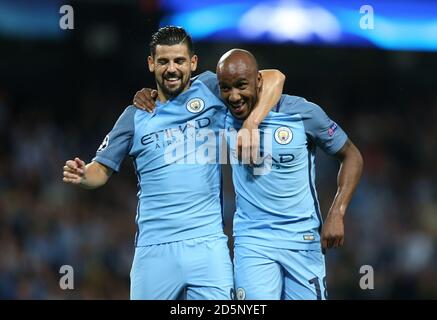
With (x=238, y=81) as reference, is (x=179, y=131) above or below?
below

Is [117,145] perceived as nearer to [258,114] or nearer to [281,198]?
[258,114]

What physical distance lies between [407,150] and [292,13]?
91.0 inches

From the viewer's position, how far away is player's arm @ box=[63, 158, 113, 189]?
14.6 feet

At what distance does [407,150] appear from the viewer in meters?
11.1

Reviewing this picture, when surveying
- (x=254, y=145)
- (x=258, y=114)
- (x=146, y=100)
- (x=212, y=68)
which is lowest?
(x=254, y=145)

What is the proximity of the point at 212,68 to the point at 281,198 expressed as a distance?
5.80 meters

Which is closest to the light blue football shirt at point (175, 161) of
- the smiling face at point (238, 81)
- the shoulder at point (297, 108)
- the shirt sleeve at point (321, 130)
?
the smiling face at point (238, 81)

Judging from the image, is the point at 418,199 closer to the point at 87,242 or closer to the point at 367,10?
the point at 87,242

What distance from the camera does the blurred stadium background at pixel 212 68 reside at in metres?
9.09

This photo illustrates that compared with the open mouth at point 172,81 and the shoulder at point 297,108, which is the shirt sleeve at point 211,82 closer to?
the open mouth at point 172,81

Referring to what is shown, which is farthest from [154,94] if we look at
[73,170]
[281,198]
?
[281,198]

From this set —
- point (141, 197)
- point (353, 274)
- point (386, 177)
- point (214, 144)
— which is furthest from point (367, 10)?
point (386, 177)

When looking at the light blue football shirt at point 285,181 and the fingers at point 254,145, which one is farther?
the light blue football shirt at point 285,181

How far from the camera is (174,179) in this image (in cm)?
453
